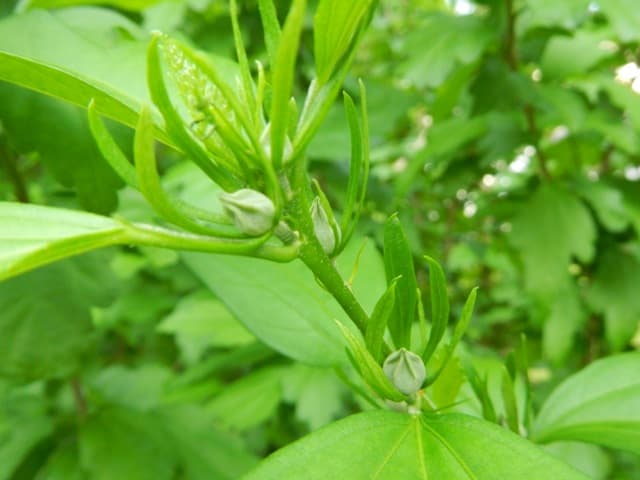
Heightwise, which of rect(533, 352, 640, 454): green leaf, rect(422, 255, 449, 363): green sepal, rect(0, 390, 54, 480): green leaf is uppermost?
rect(422, 255, 449, 363): green sepal

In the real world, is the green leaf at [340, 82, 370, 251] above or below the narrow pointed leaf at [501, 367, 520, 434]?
above

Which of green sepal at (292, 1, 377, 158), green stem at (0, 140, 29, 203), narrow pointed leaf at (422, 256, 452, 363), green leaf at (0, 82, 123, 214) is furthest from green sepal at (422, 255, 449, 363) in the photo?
green stem at (0, 140, 29, 203)

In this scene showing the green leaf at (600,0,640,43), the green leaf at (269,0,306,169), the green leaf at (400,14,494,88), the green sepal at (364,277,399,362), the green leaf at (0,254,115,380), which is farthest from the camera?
the green leaf at (400,14,494,88)

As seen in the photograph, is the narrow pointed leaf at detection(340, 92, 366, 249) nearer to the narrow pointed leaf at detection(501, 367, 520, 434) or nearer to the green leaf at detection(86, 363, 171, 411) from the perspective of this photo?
the narrow pointed leaf at detection(501, 367, 520, 434)

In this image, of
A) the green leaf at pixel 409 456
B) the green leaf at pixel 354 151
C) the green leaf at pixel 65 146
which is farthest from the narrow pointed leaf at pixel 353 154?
the green leaf at pixel 65 146

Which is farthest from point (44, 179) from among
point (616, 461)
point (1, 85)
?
point (616, 461)

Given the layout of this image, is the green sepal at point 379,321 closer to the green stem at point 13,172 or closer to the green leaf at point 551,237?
the green stem at point 13,172

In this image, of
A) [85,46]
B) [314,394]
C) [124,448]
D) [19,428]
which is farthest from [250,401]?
[85,46]

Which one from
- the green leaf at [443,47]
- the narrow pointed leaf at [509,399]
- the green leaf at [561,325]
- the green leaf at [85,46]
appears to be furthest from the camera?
the green leaf at [561,325]
